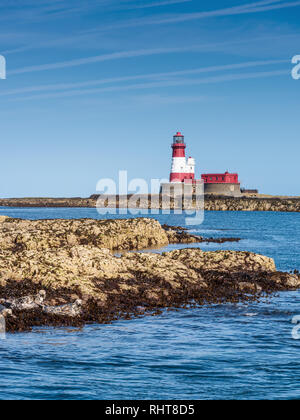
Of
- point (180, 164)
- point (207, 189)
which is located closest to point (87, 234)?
point (180, 164)

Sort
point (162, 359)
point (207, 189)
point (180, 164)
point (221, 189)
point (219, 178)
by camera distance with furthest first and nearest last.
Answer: point (207, 189) → point (221, 189) → point (219, 178) → point (180, 164) → point (162, 359)

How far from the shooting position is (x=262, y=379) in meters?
12.0

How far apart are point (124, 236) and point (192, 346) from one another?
2699cm

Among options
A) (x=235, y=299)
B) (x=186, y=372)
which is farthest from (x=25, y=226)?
(x=186, y=372)

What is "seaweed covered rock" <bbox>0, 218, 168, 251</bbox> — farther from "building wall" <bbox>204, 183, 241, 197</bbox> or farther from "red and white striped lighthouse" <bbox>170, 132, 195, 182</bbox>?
"building wall" <bbox>204, 183, 241, 197</bbox>

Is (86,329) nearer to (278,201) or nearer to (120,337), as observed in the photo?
(120,337)

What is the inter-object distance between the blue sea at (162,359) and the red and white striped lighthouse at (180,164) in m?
91.9

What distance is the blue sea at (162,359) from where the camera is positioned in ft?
36.9

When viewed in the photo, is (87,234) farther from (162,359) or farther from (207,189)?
(207,189)

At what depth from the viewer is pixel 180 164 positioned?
110938mm

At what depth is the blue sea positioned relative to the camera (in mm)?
11250

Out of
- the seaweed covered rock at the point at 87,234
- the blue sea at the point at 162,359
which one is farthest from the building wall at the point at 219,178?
the blue sea at the point at 162,359

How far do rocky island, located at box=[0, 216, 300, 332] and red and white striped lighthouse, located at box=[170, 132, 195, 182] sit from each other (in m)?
83.0

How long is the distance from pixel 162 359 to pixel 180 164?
9861cm
